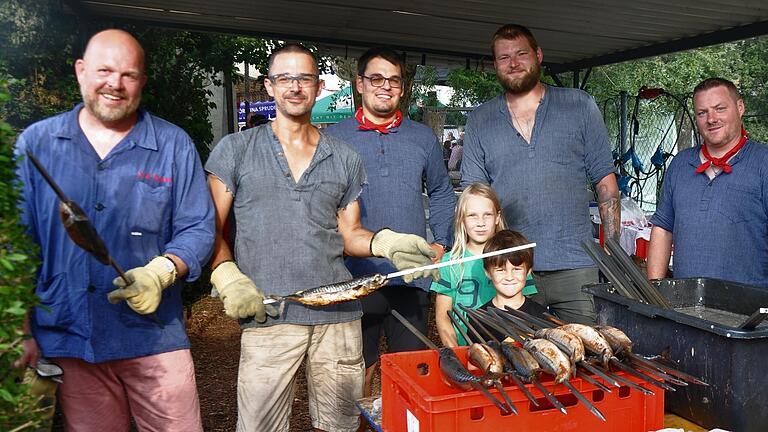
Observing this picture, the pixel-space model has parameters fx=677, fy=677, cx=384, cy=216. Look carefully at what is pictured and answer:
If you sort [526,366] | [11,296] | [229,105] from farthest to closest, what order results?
[229,105] < [526,366] < [11,296]

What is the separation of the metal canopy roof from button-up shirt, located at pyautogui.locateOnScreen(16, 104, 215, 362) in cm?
396

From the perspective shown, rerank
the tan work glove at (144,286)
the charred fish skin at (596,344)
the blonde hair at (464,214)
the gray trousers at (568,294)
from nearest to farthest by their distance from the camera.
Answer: the charred fish skin at (596,344) < the tan work glove at (144,286) < the blonde hair at (464,214) < the gray trousers at (568,294)

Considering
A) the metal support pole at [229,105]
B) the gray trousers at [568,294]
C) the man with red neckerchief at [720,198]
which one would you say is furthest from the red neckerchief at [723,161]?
the metal support pole at [229,105]

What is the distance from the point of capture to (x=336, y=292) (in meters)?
2.79

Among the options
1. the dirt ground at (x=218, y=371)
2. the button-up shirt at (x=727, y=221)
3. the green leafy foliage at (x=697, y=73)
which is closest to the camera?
the button-up shirt at (x=727, y=221)

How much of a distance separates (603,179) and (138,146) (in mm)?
2487

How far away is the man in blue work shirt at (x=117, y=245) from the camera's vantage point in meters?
2.49

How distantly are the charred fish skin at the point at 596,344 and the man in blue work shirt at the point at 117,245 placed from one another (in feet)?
4.77

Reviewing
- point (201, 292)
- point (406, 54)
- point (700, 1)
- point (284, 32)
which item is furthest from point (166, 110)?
point (700, 1)

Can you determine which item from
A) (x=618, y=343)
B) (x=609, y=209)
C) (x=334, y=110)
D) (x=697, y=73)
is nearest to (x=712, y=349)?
(x=618, y=343)

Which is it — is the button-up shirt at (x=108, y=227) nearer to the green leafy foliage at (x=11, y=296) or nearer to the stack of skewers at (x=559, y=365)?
the green leafy foliage at (x=11, y=296)

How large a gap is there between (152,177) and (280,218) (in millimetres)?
581

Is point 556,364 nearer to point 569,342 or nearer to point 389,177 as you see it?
point 569,342

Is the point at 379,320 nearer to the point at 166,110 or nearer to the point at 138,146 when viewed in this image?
the point at 138,146
